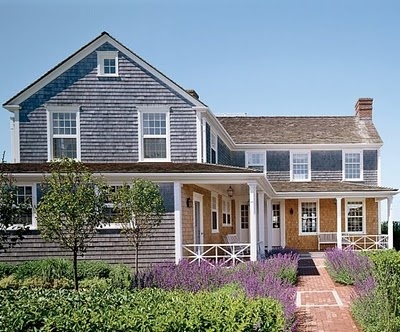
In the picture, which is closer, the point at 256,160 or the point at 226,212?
the point at 226,212

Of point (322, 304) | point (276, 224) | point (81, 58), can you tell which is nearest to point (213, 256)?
point (322, 304)

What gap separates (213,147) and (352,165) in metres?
9.71

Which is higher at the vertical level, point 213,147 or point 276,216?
point 213,147

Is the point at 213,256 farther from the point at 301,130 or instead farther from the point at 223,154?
the point at 301,130

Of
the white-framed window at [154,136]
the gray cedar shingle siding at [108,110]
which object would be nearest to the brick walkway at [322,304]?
the gray cedar shingle siding at [108,110]

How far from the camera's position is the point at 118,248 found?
49.5 ft

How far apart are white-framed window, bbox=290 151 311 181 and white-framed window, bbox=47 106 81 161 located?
12.5 metres

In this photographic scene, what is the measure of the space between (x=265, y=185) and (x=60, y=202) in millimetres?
8908

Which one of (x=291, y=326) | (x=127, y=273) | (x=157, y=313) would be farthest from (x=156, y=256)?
(x=157, y=313)

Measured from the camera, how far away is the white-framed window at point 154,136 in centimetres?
1708

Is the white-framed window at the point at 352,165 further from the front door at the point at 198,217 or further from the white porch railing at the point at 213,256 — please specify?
the white porch railing at the point at 213,256

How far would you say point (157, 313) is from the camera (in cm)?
532

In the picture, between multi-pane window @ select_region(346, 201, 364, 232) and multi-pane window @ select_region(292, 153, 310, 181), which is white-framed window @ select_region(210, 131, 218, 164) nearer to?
multi-pane window @ select_region(292, 153, 310, 181)

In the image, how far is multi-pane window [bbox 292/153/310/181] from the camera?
24984mm
